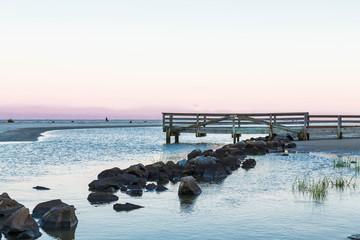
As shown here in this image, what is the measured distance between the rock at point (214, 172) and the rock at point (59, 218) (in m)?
6.42

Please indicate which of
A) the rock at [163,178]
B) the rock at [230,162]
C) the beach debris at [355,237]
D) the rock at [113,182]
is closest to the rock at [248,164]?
the rock at [230,162]

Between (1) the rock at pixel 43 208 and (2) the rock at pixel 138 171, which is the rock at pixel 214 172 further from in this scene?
(1) the rock at pixel 43 208

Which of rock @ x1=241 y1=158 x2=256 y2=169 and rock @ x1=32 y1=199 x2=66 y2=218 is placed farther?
rock @ x1=241 y1=158 x2=256 y2=169

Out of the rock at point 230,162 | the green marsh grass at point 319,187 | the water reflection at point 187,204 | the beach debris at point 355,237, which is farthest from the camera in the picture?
the rock at point 230,162

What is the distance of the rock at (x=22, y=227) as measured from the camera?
7.00 metres

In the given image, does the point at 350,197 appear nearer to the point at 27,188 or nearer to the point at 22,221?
the point at 22,221

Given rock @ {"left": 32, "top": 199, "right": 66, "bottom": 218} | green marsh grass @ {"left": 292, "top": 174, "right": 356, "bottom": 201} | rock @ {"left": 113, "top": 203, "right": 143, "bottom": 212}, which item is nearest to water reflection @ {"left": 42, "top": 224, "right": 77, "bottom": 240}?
rock @ {"left": 32, "top": 199, "right": 66, "bottom": 218}

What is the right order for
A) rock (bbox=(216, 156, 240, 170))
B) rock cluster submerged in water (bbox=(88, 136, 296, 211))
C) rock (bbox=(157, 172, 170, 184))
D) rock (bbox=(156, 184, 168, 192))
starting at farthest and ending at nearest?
rock (bbox=(216, 156, 240, 170)) → rock (bbox=(157, 172, 170, 184)) → rock (bbox=(156, 184, 168, 192)) → rock cluster submerged in water (bbox=(88, 136, 296, 211))

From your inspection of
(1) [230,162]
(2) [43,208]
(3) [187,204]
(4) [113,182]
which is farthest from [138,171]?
(2) [43,208]

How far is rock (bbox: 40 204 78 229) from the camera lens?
752 cm

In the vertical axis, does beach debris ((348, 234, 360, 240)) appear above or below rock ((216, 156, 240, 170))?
below

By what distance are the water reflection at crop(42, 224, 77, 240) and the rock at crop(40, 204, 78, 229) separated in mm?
127

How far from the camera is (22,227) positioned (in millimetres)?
7121

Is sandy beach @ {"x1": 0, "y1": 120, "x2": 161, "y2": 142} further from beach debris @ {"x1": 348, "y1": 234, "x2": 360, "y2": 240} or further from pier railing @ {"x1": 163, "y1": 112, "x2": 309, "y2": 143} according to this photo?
beach debris @ {"x1": 348, "y1": 234, "x2": 360, "y2": 240}
